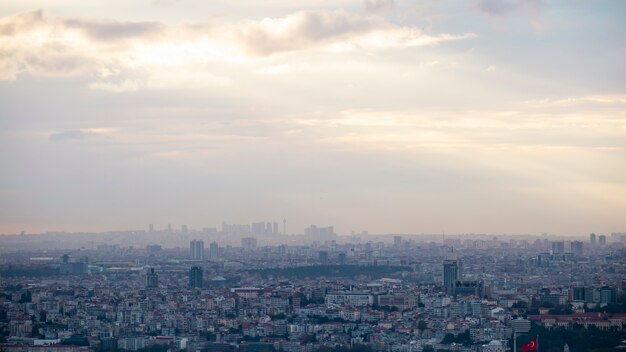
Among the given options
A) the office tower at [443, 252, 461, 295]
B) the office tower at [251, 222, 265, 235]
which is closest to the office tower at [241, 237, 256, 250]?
the office tower at [251, 222, 265, 235]

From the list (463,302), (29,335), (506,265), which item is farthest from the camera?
(506,265)

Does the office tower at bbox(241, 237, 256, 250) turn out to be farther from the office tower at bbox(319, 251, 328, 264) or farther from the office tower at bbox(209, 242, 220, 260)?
the office tower at bbox(319, 251, 328, 264)

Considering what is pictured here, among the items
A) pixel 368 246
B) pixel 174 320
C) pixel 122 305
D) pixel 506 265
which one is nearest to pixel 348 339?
pixel 174 320

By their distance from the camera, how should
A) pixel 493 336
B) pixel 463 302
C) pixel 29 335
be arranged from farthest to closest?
1. pixel 463 302
2. pixel 493 336
3. pixel 29 335

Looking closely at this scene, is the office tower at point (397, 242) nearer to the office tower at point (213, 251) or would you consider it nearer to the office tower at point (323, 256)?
the office tower at point (323, 256)

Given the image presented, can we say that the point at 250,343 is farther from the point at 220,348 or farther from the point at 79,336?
the point at 79,336

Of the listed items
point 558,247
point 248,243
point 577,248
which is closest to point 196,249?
point 248,243

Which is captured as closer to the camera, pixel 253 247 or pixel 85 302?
pixel 85 302
